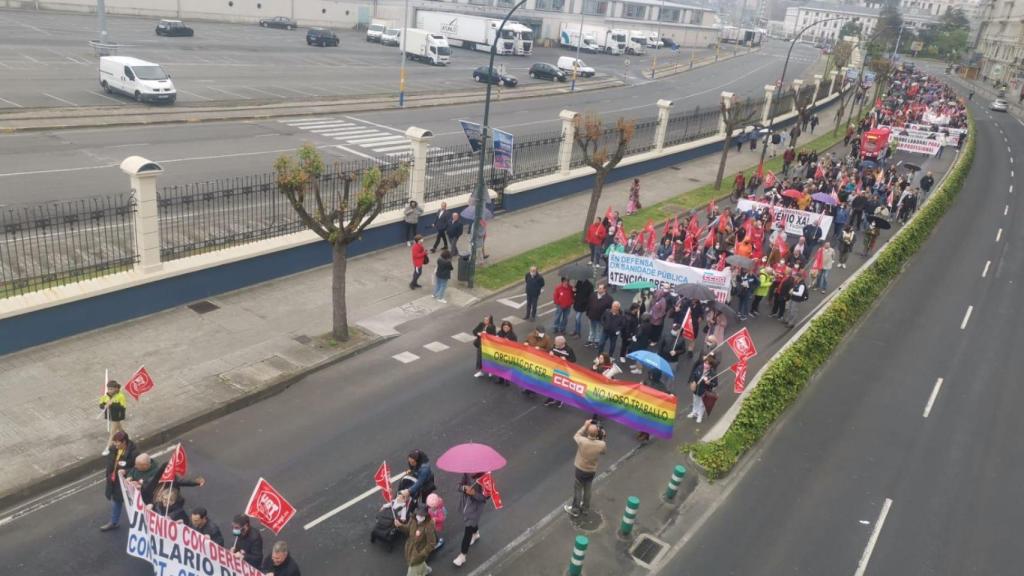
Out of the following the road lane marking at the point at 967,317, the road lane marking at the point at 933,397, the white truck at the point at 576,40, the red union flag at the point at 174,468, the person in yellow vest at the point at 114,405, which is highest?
the white truck at the point at 576,40

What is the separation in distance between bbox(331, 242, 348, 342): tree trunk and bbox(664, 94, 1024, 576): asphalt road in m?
8.66

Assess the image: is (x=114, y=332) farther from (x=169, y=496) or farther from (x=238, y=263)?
(x=169, y=496)

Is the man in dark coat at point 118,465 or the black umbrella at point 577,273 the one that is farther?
the black umbrella at point 577,273

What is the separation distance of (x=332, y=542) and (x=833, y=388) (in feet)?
38.2

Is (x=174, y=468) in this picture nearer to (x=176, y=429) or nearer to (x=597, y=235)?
(x=176, y=429)

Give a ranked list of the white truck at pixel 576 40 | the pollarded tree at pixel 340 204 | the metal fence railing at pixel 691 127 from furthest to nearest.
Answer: the white truck at pixel 576 40 → the metal fence railing at pixel 691 127 → the pollarded tree at pixel 340 204

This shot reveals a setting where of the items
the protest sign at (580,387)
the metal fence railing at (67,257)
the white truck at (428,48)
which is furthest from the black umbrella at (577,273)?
the white truck at (428,48)

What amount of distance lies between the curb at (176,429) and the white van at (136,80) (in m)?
27.0

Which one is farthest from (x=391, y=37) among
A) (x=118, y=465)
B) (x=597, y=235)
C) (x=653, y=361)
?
(x=118, y=465)

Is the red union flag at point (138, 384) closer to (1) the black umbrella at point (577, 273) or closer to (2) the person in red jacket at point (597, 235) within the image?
(1) the black umbrella at point (577, 273)

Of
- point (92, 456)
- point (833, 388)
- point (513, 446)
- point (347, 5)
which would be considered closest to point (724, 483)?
point (513, 446)

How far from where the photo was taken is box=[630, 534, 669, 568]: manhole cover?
11192mm

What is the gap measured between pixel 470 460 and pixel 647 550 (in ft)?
10.5

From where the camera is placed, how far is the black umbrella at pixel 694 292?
17.0m
